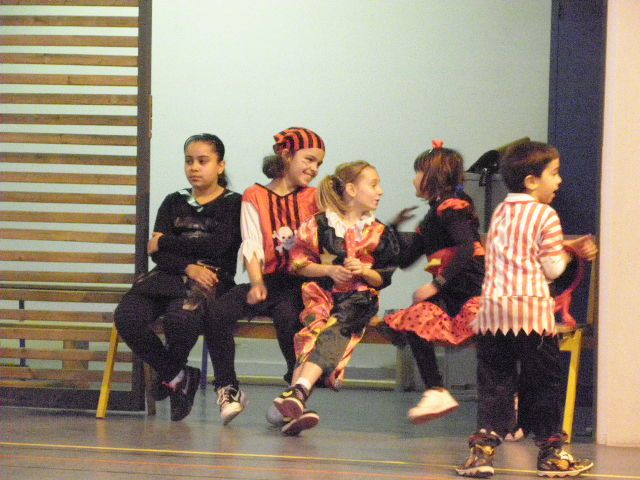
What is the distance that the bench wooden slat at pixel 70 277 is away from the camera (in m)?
5.39

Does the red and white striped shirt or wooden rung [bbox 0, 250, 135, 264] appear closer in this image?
the red and white striped shirt

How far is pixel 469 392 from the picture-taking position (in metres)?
6.64

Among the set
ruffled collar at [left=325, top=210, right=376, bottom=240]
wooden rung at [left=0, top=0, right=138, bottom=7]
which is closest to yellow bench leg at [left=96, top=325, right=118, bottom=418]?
ruffled collar at [left=325, top=210, right=376, bottom=240]

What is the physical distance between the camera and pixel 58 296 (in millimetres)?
5422

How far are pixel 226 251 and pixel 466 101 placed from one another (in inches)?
107

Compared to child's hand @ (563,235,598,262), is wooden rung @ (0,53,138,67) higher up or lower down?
higher up

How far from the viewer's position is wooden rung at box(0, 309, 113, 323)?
212 inches

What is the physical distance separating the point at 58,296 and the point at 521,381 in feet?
7.89

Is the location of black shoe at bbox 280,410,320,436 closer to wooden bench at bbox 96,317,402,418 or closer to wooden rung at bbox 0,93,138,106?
wooden bench at bbox 96,317,402,418

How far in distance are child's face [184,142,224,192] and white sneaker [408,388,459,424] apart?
1450 mm

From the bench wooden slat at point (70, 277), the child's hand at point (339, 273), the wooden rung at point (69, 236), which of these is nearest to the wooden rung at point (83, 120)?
the wooden rung at point (69, 236)

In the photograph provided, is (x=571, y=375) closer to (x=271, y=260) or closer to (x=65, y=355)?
(x=271, y=260)

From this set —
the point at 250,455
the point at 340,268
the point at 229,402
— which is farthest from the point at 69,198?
the point at 250,455

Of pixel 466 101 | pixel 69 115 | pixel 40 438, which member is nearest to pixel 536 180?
pixel 40 438
